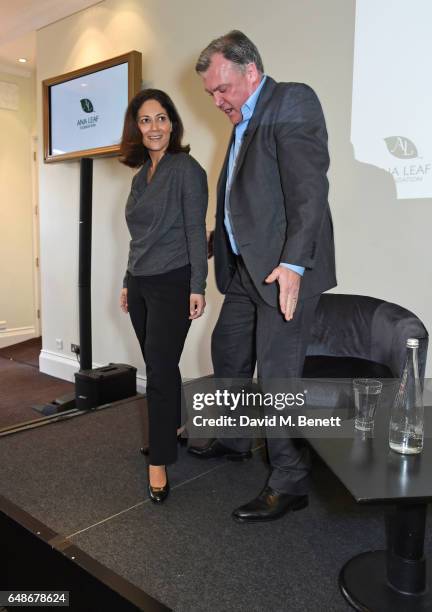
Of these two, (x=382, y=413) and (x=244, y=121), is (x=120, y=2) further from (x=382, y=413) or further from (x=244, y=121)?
(x=382, y=413)

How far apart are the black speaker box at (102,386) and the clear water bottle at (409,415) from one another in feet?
6.08

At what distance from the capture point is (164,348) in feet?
5.78

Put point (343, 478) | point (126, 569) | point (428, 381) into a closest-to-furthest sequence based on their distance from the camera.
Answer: point (343, 478) < point (126, 569) < point (428, 381)

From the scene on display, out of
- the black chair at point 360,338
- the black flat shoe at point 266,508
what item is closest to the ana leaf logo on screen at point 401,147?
the black chair at point 360,338

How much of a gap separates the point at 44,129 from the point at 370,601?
3.70m

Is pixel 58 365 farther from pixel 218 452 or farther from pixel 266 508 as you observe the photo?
pixel 266 508

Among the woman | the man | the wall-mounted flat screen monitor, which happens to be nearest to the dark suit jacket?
the man

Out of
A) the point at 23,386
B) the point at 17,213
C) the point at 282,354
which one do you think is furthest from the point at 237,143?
the point at 17,213

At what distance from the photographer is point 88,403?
2875 millimetres

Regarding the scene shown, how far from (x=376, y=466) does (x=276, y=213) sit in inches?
30.2

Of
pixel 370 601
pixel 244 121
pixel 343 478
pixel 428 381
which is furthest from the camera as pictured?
pixel 428 381

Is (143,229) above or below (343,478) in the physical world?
above

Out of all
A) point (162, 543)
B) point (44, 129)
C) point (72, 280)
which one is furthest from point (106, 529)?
point (44, 129)

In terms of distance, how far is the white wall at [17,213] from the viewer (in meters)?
5.08
